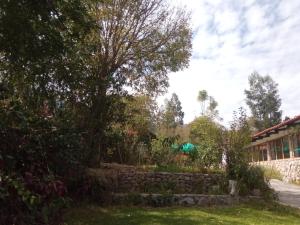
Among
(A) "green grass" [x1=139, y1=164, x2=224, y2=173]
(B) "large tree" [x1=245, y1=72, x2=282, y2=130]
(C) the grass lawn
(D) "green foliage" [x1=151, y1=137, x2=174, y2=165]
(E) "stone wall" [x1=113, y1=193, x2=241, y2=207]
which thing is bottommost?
(C) the grass lawn

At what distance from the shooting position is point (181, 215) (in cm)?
1184

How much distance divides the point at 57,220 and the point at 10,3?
4488 millimetres

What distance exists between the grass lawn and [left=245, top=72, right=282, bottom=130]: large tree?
4700cm

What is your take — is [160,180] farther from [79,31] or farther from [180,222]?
[79,31]

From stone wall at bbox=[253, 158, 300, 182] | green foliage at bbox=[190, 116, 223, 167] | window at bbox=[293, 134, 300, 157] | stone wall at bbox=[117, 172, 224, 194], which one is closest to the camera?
stone wall at bbox=[117, 172, 224, 194]

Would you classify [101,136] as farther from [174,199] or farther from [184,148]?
[184,148]

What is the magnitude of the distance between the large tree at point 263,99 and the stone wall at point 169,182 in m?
45.0

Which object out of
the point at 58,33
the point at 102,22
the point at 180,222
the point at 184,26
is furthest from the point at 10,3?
the point at 184,26

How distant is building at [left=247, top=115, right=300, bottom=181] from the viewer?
1013 inches

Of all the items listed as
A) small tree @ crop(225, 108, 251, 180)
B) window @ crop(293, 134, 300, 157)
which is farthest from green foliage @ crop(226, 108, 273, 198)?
window @ crop(293, 134, 300, 157)

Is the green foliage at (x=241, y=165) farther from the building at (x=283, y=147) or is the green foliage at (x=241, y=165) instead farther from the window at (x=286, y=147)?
the window at (x=286, y=147)

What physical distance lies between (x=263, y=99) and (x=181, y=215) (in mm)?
50497

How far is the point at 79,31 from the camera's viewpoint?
10477mm

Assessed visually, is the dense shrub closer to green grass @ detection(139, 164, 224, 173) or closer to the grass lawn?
the grass lawn
